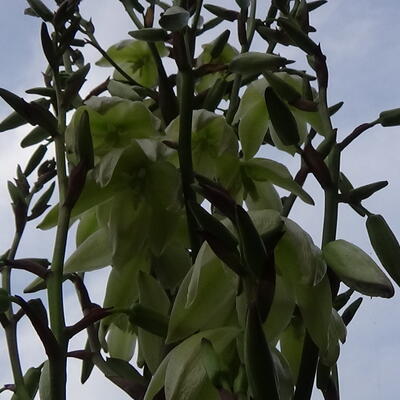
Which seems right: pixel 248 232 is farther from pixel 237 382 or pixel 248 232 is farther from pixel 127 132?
pixel 127 132

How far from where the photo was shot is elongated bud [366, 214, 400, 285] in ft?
1.44

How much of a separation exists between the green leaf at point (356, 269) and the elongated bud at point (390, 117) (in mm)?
134

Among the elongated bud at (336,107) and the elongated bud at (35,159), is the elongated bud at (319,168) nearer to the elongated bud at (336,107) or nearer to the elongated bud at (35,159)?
the elongated bud at (336,107)

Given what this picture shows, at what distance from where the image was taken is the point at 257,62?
494 mm

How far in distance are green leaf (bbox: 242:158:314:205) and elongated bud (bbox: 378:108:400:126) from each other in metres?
0.07

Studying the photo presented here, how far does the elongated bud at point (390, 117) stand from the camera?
51 cm

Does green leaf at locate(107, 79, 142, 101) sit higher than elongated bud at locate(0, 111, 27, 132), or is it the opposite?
green leaf at locate(107, 79, 142, 101)

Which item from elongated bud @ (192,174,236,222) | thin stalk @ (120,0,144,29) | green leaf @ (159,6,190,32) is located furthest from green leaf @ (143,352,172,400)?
thin stalk @ (120,0,144,29)

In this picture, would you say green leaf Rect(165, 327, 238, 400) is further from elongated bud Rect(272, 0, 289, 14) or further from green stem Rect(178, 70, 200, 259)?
elongated bud Rect(272, 0, 289, 14)

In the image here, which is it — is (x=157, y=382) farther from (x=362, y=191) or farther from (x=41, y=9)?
(x=41, y=9)

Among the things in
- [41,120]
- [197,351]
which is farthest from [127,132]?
[197,351]

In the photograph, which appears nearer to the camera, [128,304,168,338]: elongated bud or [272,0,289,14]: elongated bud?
[128,304,168,338]: elongated bud

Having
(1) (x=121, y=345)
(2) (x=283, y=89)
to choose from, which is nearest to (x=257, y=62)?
(2) (x=283, y=89)

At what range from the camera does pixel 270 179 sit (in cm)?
53
